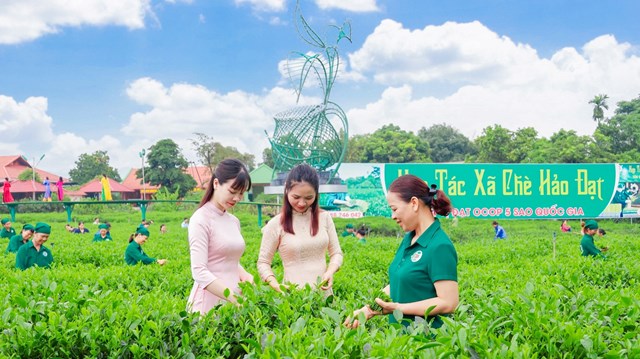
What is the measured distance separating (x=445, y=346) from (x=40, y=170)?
1816 inches

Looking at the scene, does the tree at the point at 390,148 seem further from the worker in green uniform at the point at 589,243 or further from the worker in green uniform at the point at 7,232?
the worker in green uniform at the point at 589,243

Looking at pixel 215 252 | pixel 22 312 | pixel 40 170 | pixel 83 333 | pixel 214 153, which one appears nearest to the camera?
pixel 83 333

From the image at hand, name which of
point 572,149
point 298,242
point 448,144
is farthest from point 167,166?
point 298,242

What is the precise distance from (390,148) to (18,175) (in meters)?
27.1

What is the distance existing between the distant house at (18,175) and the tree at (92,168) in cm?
268

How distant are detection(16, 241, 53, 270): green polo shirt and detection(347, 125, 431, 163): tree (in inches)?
1435

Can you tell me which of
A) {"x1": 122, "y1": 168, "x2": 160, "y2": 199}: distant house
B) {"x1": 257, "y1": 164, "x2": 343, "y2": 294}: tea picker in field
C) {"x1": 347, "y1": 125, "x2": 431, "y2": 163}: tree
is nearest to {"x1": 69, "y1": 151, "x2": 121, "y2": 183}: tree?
{"x1": 122, "y1": 168, "x2": 160, "y2": 199}: distant house

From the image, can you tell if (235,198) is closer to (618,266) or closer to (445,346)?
(445,346)

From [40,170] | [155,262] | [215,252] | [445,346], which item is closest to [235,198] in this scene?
[215,252]

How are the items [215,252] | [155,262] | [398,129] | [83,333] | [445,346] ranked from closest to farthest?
1. [445,346]
2. [83,333]
3. [215,252]
4. [155,262]
5. [398,129]

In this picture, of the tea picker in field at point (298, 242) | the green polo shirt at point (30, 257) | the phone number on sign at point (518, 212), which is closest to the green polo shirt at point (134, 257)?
the green polo shirt at point (30, 257)

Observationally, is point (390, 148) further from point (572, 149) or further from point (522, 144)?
point (572, 149)

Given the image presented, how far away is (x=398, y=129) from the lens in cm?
4741

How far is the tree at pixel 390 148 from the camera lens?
43125 millimetres
